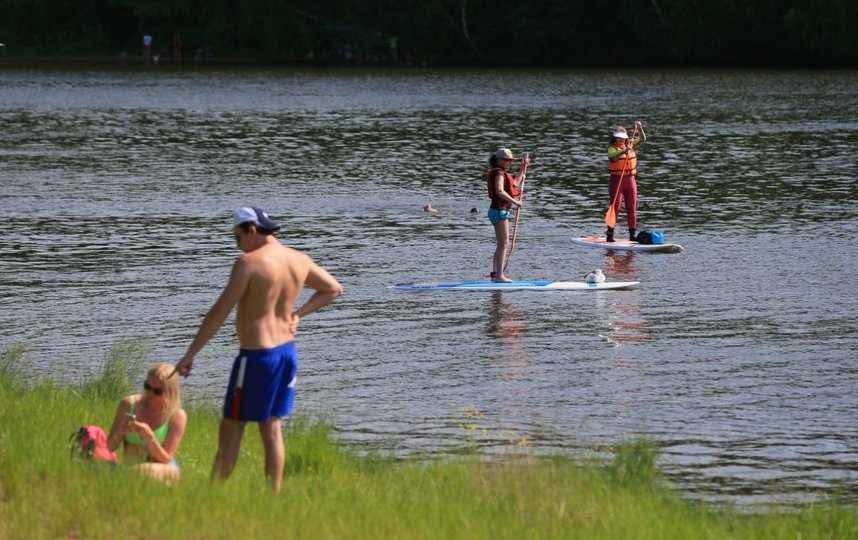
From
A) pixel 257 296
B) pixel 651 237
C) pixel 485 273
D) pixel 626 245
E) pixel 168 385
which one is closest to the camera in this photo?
pixel 257 296

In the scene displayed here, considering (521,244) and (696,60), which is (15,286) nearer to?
(521,244)

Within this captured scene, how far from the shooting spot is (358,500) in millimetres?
8844

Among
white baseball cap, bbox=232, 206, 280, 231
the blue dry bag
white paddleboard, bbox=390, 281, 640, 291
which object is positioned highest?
white baseball cap, bbox=232, 206, 280, 231

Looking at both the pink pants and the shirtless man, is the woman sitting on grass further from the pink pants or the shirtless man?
the pink pants

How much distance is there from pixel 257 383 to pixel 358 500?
85 cm

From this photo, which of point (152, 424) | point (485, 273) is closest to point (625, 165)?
point (485, 273)

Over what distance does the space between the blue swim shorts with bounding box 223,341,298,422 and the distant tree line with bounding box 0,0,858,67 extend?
71228 mm

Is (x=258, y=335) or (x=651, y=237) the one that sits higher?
(x=258, y=335)

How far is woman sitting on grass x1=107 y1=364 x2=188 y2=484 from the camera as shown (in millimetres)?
9234

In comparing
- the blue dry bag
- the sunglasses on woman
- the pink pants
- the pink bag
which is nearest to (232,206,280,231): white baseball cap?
the sunglasses on woman

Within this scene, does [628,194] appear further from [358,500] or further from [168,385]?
[358,500]

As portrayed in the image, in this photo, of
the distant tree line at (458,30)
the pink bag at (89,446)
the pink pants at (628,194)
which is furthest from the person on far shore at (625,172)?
the distant tree line at (458,30)

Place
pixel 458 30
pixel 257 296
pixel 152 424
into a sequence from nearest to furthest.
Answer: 1. pixel 257 296
2. pixel 152 424
3. pixel 458 30

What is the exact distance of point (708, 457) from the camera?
36.7 feet
